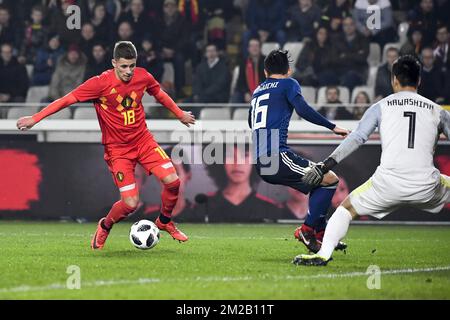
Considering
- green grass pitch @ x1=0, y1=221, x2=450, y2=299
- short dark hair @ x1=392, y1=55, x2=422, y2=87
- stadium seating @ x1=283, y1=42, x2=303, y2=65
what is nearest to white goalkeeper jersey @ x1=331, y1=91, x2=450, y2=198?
short dark hair @ x1=392, y1=55, x2=422, y2=87

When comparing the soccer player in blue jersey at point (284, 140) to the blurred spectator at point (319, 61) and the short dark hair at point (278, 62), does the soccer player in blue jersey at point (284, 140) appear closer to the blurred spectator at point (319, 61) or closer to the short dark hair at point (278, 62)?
the short dark hair at point (278, 62)

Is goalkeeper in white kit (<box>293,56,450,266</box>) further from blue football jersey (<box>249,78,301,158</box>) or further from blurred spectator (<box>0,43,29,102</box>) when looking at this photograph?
blurred spectator (<box>0,43,29,102</box>)

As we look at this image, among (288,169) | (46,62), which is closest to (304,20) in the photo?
(46,62)

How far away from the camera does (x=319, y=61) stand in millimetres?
17562

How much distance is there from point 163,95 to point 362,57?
719 centimetres

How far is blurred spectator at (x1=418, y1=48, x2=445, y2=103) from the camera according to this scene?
16734 millimetres

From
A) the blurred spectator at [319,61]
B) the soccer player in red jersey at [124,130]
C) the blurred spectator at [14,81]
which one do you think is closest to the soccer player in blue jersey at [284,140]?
the soccer player in red jersey at [124,130]

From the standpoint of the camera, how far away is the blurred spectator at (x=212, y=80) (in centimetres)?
1727

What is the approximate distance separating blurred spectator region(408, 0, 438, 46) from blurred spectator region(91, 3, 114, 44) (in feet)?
17.7

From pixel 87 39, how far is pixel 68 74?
891 mm

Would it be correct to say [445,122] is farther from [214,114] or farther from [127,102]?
[214,114]

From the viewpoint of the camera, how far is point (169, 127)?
51.4 ft

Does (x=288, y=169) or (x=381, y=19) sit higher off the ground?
(x=381, y=19)
